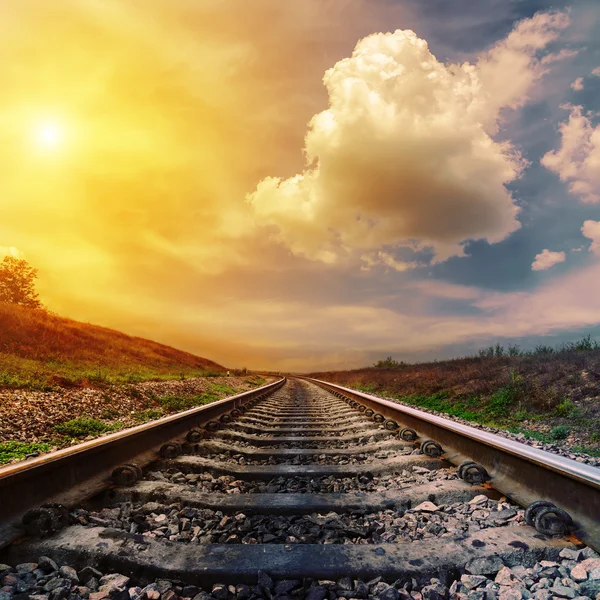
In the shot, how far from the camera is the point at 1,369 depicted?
30.6 feet

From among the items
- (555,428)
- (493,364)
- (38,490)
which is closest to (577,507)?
(38,490)

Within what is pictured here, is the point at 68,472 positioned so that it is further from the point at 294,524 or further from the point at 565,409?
the point at 565,409

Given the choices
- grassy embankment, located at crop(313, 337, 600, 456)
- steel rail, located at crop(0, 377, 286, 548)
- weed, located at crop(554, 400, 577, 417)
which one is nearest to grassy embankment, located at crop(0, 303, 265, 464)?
steel rail, located at crop(0, 377, 286, 548)

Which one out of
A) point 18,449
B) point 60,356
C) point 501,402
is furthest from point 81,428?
point 60,356

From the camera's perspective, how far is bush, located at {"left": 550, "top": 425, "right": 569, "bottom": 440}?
639 cm

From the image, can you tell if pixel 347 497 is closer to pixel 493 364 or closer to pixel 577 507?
pixel 577 507

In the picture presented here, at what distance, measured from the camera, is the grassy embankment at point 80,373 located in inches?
236

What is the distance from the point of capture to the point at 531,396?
8680mm

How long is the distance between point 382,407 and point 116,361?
13.2 meters

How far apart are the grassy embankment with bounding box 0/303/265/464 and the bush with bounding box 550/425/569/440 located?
21.2ft

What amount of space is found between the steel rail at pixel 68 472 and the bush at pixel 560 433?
227 inches

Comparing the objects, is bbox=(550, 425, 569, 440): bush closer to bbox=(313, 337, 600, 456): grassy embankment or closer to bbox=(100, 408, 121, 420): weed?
bbox=(313, 337, 600, 456): grassy embankment

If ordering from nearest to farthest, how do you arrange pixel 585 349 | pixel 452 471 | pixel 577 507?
pixel 577 507 < pixel 452 471 < pixel 585 349

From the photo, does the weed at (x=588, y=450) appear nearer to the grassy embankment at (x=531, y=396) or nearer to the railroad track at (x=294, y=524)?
the grassy embankment at (x=531, y=396)
